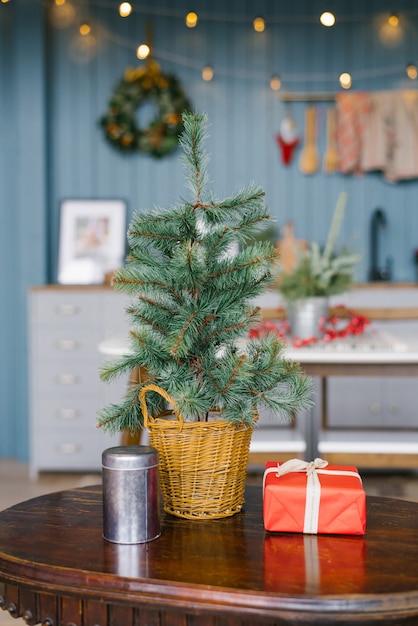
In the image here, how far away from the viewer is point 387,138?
17.1ft

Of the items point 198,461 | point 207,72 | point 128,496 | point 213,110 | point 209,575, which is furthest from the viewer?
point 213,110

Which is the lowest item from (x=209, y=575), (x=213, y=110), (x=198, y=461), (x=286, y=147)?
(x=209, y=575)

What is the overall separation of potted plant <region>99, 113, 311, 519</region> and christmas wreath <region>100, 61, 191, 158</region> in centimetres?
381

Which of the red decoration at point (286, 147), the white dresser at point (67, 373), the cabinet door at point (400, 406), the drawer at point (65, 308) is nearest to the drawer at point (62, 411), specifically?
the white dresser at point (67, 373)

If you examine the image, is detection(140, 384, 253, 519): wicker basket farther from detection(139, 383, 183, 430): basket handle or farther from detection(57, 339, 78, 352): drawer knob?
detection(57, 339, 78, 352): drawer knob

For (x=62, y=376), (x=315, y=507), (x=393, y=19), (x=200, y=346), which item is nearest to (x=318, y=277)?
(x=62, y=376)

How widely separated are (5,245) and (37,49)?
1196mm

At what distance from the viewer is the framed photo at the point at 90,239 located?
5.26m

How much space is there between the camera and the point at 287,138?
531 centimetres

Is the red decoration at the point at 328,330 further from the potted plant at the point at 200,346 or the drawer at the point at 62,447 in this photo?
the potted plant at the point at 200,346

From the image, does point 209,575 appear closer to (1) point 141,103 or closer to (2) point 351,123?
(2) point 351,123

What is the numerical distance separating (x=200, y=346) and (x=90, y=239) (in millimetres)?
3883

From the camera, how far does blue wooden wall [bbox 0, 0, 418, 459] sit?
5.32 meters

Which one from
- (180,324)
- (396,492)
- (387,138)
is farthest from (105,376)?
(387,138)
